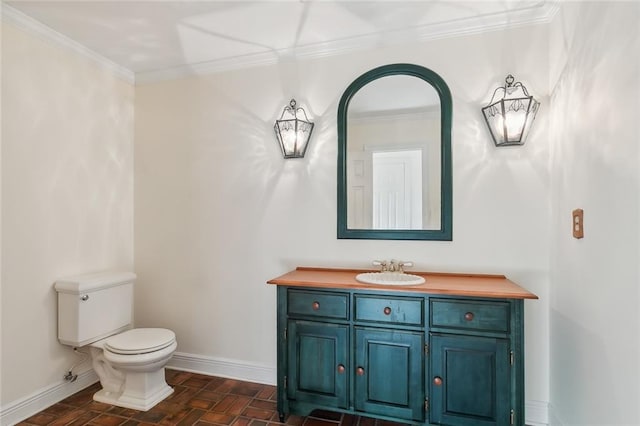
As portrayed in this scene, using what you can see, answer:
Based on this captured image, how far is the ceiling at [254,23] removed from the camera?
6.70ft

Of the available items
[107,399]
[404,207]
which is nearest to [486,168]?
[404,207]

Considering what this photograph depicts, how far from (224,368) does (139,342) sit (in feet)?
2.34

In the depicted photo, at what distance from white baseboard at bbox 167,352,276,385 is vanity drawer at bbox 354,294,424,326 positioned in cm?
107

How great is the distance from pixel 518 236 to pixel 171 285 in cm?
259

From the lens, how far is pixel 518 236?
214 centimetres

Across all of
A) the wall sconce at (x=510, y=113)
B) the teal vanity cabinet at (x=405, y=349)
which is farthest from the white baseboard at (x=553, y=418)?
the wall sconce at (x=510, y=113)

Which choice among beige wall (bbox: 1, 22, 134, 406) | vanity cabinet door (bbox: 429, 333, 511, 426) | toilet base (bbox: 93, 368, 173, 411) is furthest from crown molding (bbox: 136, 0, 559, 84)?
toilet base (bbox: 93, 368, 173, 411)

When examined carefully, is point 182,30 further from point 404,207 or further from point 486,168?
point 486,168

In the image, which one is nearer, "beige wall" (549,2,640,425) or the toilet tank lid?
"beige wall" (549,2,640,425)

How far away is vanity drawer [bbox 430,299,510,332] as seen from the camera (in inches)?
68.9

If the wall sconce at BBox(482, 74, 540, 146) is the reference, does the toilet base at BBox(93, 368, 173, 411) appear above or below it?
below

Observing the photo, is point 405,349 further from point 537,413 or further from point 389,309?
point 537,413

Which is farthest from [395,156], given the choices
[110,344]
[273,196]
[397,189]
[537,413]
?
[110,344]

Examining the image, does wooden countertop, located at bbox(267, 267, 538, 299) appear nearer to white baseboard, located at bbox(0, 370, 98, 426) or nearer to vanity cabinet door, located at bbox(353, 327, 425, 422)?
vanity cabinet door, located at bbox(353, 327, 425, 422)
